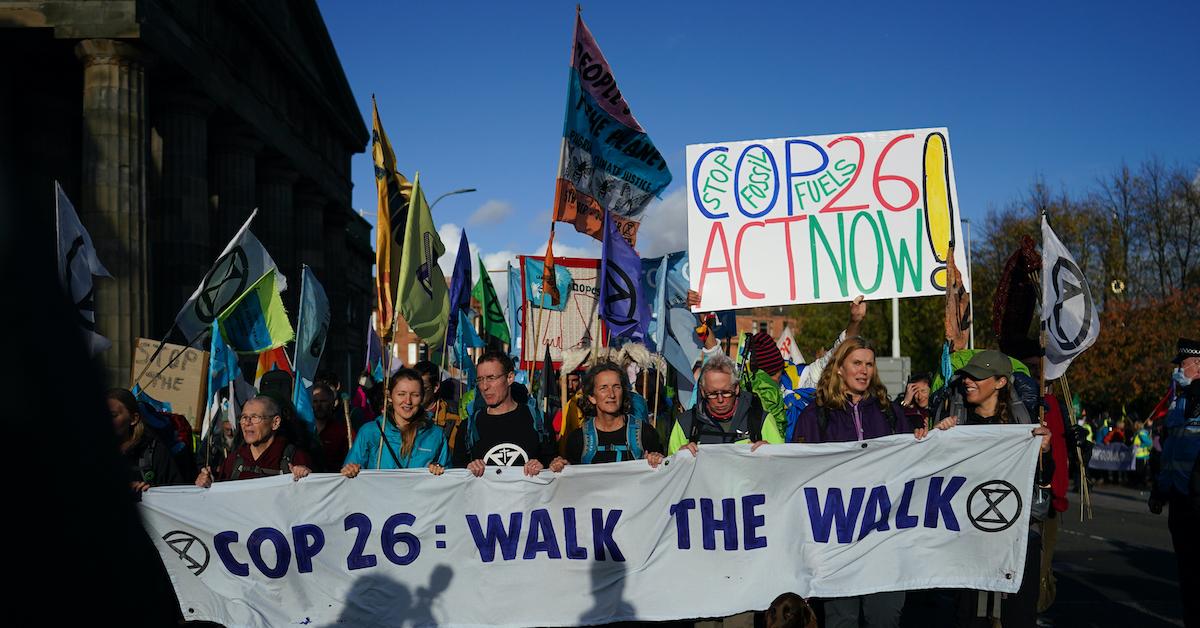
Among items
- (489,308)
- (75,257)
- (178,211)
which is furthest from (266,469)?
(178,211)

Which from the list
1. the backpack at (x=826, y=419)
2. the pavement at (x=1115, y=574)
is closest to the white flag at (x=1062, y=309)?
the backpack at (x=826, y=419)

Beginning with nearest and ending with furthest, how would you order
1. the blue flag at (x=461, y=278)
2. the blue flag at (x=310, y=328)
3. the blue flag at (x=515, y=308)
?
the blue flag at (x=310, y=328) → the blue flag at (x=461, y=278) → the blue flag at (x=515, y=308)

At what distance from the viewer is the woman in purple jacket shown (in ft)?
17.6

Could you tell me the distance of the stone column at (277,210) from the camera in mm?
32938

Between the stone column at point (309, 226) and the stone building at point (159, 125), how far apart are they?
1.76 m

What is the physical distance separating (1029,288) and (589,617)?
4302 millimetres

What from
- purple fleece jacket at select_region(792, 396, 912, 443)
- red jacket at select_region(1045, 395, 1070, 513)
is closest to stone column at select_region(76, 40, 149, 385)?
purple fleece jacket at select_region(792, 396, 912, 443)

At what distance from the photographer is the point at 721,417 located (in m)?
5.58

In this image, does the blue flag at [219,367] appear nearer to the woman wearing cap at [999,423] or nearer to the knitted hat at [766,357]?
the knitted hat at [766,357]

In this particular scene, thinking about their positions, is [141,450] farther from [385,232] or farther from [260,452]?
[385,232]

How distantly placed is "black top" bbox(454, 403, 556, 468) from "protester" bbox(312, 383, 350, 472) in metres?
2.29

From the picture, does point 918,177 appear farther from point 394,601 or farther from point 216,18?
point 216,18

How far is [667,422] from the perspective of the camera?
28.9ft

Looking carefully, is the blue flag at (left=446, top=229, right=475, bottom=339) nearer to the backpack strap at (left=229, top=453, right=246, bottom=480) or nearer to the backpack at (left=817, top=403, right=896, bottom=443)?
the backpack strap at (left=229, top=453, right=246, bottom=480)
